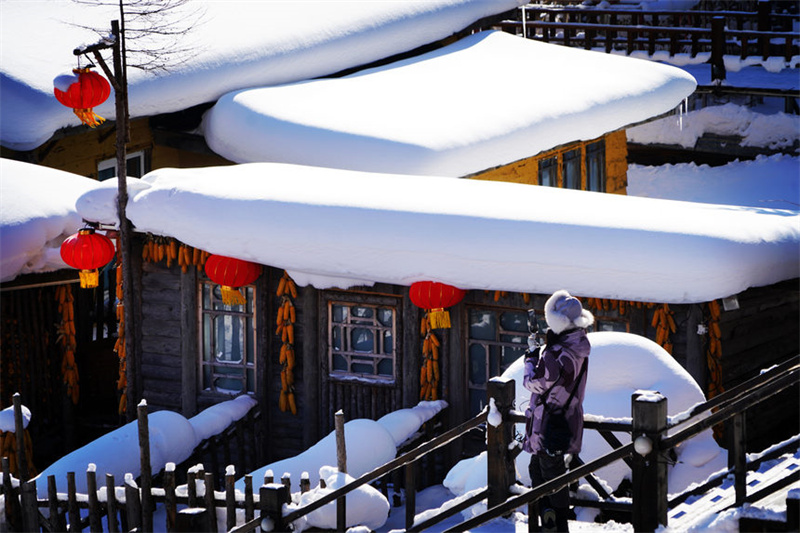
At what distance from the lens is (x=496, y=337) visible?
1212 cm

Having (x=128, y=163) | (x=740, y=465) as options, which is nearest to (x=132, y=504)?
(x=740, y=465)

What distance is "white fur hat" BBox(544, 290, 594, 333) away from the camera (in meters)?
7.64

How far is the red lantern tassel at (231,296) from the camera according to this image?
41.3 feet

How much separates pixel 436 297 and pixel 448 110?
14.1 ft

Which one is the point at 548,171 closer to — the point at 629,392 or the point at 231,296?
the point at 231,296

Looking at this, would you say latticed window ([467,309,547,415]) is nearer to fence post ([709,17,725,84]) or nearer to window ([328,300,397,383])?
window ([328,300,397,383])

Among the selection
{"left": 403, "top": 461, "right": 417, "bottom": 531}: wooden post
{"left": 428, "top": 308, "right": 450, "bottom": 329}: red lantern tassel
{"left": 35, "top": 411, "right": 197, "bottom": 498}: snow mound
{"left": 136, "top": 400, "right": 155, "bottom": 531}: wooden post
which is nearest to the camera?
{"left": 403, "top": 461, "right": 417, "bottom": 531}: wooden post

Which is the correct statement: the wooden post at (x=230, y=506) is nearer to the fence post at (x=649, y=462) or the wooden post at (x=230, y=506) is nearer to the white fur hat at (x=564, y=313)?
the white fur hat at (x=564, y=313)

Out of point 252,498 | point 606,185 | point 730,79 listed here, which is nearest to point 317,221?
point 252,498

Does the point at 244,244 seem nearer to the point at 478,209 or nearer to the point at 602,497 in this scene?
the point at 478,209

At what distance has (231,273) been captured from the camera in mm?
12445

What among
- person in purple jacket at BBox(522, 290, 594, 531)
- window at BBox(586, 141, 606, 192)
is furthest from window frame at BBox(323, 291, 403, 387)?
window at BBox(586, 141, 606, 192)

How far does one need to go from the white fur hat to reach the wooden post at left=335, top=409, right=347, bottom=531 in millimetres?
2120

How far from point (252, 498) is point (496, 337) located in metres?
3.52
